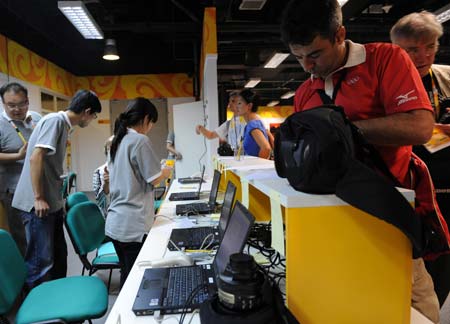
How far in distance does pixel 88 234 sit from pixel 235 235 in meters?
1.54

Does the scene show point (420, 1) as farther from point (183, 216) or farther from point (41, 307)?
point (41, 307)

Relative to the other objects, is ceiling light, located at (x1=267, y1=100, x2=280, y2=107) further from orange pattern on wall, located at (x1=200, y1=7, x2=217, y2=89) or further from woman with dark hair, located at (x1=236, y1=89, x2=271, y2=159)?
woman with dark hair, located at (x1=236, y1=89, x2=271, y2=159)

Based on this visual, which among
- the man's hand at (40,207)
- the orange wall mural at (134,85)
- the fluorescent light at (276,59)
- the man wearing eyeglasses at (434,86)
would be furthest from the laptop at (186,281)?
the orange wall mural at (134,85)

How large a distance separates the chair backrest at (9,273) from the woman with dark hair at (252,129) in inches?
74.7

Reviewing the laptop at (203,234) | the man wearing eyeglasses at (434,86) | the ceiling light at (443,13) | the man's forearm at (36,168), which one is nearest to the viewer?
the man wearing eyeglasses at (434,86)

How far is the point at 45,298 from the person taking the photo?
68.1 inches

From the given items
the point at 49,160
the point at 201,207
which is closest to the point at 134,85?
the point at 49,160

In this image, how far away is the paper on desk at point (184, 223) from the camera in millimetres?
2045

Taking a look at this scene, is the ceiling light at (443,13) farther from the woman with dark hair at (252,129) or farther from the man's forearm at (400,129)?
the man's forearm at (400,129)

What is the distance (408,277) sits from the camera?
78cm

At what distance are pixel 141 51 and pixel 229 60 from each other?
2.12 m

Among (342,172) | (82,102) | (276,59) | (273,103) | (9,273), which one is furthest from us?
(273,103)

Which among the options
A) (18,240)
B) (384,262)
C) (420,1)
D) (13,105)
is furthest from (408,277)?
(420,1)

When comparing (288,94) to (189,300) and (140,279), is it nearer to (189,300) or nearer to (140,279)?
(140,279)
